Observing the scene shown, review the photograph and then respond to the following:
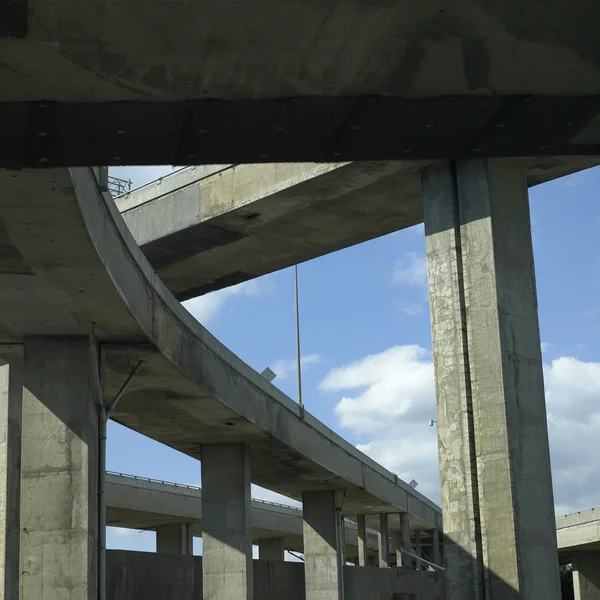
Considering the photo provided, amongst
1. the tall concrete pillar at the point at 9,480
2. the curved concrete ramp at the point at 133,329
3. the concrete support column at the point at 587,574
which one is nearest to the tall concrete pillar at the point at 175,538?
the curved concrete ramp at the point at 133,329

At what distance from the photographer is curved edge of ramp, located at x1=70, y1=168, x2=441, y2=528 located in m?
16.8

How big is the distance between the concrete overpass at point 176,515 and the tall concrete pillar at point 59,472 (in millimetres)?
24085

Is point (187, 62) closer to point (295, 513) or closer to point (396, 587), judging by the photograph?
point (396, 587)

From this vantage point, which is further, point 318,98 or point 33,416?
point 33,416

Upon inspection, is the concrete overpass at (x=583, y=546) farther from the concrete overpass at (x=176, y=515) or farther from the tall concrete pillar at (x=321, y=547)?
the tall concrete pillar at (x=321, y=547)

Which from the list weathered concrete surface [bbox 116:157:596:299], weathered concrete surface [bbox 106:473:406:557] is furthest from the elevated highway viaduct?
weathered concrete surface [bbox 106:473:406:557]

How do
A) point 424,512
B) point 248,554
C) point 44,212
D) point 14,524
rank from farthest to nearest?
point 424,512
point 248,554
point 14,524
point 44,212

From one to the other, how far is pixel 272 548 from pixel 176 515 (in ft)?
54.2

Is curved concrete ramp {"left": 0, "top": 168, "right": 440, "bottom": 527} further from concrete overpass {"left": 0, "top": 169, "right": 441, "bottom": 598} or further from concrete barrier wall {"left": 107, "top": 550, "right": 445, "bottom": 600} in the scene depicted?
concrete barrier wall {"left": 107, "top": 550, "right": 445, "bottom": 600}

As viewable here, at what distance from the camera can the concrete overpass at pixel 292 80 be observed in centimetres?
626

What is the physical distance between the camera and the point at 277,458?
33844 millimetres

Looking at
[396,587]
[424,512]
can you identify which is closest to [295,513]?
[424,512]

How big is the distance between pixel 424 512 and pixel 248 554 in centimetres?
2623

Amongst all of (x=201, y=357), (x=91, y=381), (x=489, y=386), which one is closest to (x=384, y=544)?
(x=201, y=357)
